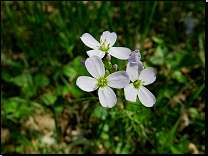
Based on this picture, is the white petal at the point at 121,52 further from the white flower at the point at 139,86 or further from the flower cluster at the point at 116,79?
the white flower at the point at 139,86

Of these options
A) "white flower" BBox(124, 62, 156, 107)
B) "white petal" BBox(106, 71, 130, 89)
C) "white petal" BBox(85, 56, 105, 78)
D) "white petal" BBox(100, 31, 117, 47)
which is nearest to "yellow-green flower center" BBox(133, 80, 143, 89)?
→ "white flower" BBox(124, 62, 156, 107)

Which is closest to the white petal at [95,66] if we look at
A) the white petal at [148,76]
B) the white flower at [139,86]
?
the white flower at [139,86]

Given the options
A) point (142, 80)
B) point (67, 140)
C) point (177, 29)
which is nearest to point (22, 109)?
point (67, 140)

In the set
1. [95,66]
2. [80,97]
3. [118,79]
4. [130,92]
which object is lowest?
[80,97]

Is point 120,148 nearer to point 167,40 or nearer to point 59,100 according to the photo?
point 59,100

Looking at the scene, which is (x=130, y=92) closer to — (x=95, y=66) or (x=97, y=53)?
(x=95, y=66)

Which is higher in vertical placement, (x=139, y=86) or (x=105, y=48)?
(x=105, y=48)

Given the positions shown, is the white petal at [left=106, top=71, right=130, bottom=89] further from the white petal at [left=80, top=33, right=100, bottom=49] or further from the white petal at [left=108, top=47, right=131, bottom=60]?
the white petal at [left=80, top=33, right=100, bottom=49]

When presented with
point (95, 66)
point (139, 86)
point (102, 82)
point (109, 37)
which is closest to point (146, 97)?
point (139, 86)

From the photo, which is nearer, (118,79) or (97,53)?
(118,79)
